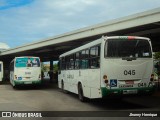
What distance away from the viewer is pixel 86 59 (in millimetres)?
15281

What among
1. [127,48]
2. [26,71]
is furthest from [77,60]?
[26,71]

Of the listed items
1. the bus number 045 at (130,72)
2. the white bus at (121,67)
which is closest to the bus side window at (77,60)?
the white bus at (121,67)

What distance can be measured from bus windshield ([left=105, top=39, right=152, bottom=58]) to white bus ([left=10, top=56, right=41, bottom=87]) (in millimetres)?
14593

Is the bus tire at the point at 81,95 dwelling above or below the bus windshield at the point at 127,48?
below

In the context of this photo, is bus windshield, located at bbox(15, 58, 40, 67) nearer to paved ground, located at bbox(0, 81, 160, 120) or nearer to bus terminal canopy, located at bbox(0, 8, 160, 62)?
bus terminal canopy, located at bbox(0, 8, 160, 62)

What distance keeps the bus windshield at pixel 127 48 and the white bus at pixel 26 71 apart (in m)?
14.6

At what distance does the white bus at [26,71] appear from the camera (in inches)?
1041

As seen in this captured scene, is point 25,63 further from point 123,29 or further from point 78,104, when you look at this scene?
point 78,104

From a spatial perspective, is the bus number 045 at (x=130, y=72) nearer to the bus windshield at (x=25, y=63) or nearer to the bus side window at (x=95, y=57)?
the bus side window at (x=95, y=57)

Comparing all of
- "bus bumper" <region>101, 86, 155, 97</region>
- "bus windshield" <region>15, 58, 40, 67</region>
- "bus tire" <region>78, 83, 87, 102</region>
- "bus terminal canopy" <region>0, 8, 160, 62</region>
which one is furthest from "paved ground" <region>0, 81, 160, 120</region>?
"bus windshield" <region>15, 58, 40, 67</region>

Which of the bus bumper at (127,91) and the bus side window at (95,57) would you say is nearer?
the bus bumper at (127,91)

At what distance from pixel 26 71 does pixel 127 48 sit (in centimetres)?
1473

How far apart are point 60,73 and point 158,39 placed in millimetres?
10887

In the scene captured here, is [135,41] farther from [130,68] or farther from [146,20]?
[146,20]
